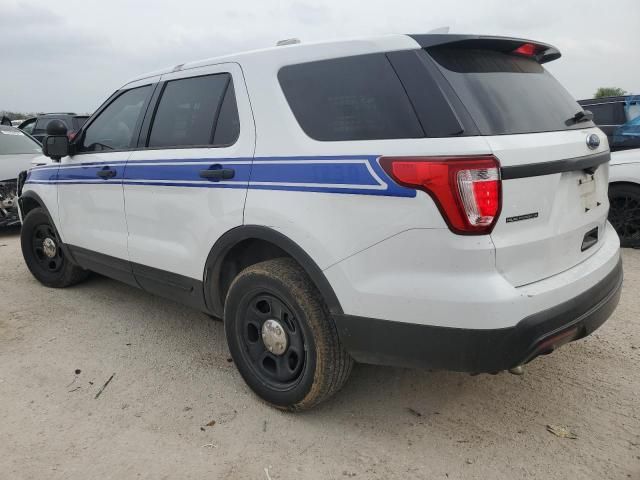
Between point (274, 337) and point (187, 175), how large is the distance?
1051mm

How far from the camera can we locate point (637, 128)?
6.27m

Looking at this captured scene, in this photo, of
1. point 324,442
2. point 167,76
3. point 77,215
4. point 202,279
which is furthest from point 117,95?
point 324,442

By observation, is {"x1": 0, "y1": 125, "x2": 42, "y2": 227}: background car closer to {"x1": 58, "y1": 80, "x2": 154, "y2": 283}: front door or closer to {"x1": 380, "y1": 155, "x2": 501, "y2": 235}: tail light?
{"x1": 58, "y1": 80, "x2": 154, "y2": 283}: front door

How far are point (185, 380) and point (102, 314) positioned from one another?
1454mm

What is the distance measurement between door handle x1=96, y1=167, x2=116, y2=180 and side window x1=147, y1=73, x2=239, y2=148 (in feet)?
1.35

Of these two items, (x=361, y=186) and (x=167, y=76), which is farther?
(x=167, y=76)

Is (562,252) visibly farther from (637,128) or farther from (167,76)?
(637,128)

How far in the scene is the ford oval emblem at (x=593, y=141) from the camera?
2477 mm

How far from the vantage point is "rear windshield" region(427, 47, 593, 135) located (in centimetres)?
217

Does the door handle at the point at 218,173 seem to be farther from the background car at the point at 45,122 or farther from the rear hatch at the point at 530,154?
the background car at the point at 45,122

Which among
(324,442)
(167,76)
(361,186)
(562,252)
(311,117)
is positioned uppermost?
(167,76)

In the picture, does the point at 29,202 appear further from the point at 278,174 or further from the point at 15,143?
the point at 15,143

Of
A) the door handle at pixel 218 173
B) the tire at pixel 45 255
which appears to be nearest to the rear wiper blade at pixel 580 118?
the door handle at pixel 218 173

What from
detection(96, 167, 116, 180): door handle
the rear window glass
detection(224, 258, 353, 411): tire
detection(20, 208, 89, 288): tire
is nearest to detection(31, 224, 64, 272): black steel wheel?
detection(20, 208, 89, 288): tire
